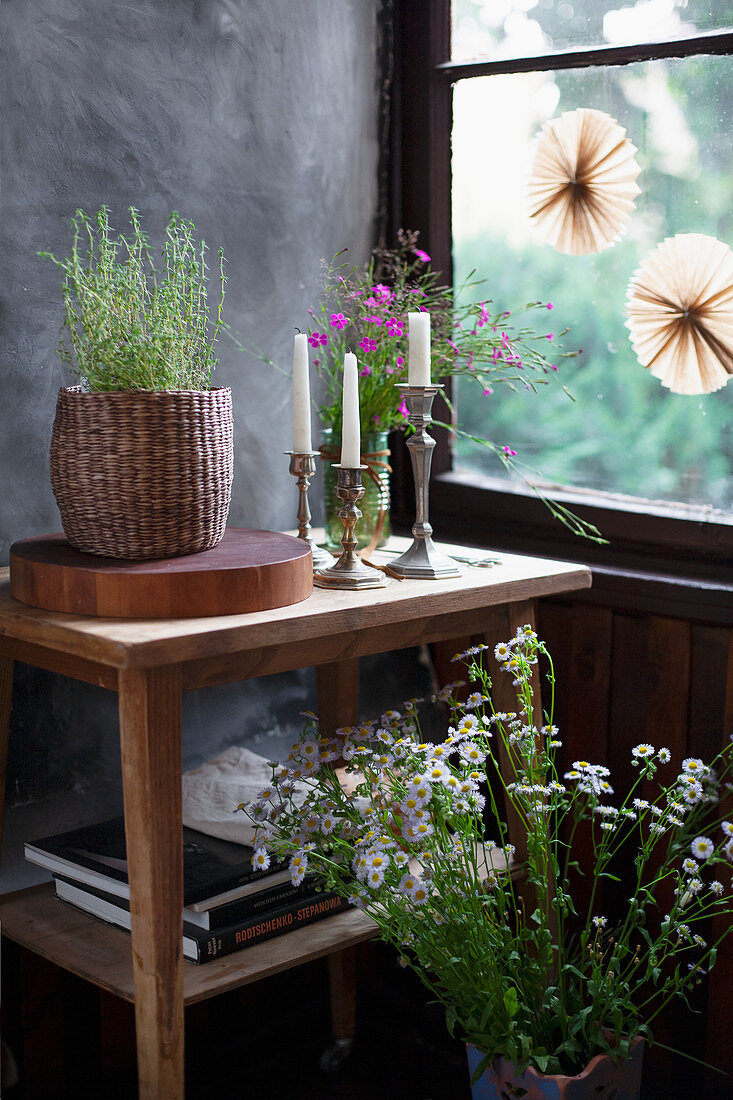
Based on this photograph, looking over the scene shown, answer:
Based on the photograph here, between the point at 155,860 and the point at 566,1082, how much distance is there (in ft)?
1.94

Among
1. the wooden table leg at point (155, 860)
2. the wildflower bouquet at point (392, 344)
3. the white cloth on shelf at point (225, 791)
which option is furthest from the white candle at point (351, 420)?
the white cloth on shelf at point (225, 791)

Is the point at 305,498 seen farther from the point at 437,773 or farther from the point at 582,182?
the point at 582,182

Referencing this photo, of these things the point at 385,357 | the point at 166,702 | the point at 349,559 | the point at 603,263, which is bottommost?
the point at 166,702

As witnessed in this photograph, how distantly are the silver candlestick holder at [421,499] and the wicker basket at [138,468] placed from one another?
299 millimetres

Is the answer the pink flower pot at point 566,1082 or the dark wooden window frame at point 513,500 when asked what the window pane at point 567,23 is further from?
the pink flower pot at point 566,1082

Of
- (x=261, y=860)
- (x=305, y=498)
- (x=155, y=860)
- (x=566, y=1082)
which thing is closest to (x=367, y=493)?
(x=305, y=498)

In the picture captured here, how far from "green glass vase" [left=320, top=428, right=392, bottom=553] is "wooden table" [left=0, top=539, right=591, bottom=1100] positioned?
24 cm

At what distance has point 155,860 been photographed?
4.08 ft

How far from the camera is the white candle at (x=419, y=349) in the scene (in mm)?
1532

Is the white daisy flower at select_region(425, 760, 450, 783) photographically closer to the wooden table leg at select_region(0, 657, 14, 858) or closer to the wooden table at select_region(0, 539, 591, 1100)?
the wooden table at select_region(0, 539, 591, 1100)

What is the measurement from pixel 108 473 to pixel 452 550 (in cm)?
66

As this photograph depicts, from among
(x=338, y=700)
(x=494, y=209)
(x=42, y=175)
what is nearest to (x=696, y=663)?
(x=338, y=700)

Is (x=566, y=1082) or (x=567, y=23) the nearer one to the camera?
(x=566, y=1082)

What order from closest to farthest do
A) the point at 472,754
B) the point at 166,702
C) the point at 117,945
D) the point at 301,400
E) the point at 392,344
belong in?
the point at 166,702 < the point at 472,754 < the point at 117,945 < the point at 301,400 < the point at 392,344
